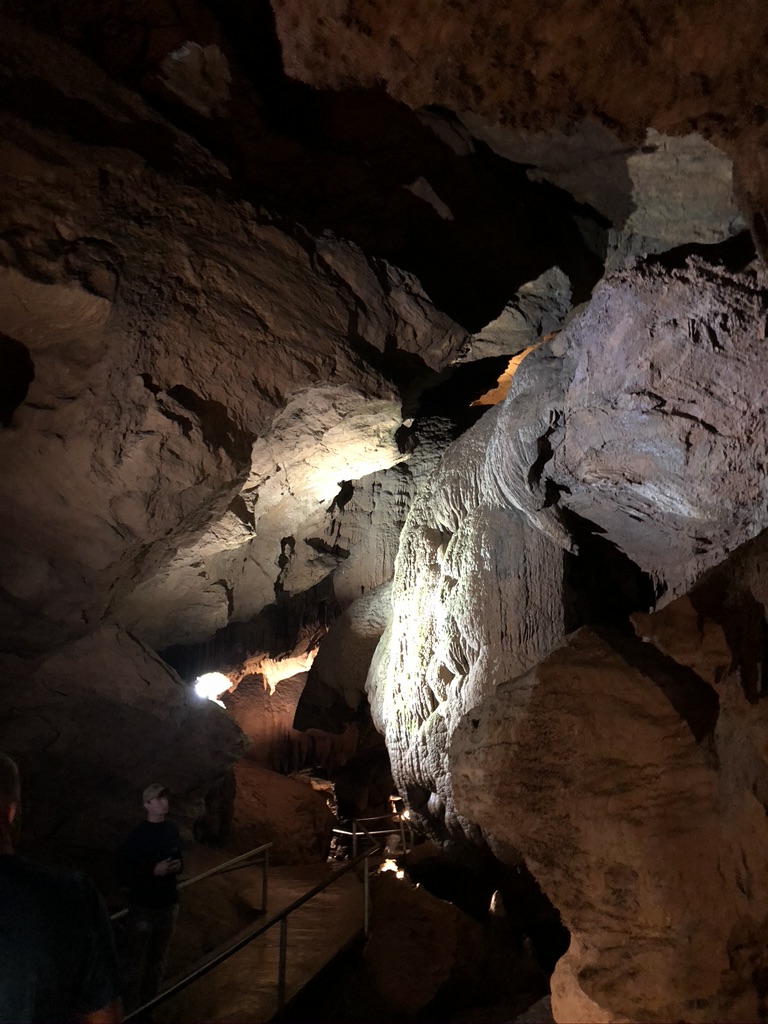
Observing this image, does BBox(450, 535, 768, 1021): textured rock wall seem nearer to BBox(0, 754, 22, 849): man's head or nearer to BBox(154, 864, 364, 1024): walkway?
BBox(0, 754, 22, 849): man's head

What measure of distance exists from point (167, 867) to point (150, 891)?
16 centimetres

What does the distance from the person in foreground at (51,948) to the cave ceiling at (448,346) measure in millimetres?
1323

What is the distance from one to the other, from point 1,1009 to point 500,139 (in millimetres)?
4430

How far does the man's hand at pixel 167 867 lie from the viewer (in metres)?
3.58

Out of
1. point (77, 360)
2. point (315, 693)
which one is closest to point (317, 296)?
point (77, 360)

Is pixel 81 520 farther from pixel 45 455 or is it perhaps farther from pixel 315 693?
pixel 315 693

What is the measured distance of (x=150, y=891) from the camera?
3.60 metres

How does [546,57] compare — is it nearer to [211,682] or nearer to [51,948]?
[51,948]

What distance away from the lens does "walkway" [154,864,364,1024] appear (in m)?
4.07

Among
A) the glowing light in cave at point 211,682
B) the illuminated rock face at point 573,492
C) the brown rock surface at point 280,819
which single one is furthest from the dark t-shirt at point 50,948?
the brown rock surface at point 280,819

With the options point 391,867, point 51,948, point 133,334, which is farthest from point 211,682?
point 51,948

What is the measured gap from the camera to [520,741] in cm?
237

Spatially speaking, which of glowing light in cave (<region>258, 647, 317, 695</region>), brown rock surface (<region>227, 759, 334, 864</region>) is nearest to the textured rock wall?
brown rock surface (<region>227, 759, 334, 864</region>)

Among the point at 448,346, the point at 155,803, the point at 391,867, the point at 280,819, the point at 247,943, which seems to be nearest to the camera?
the point at 247,943
